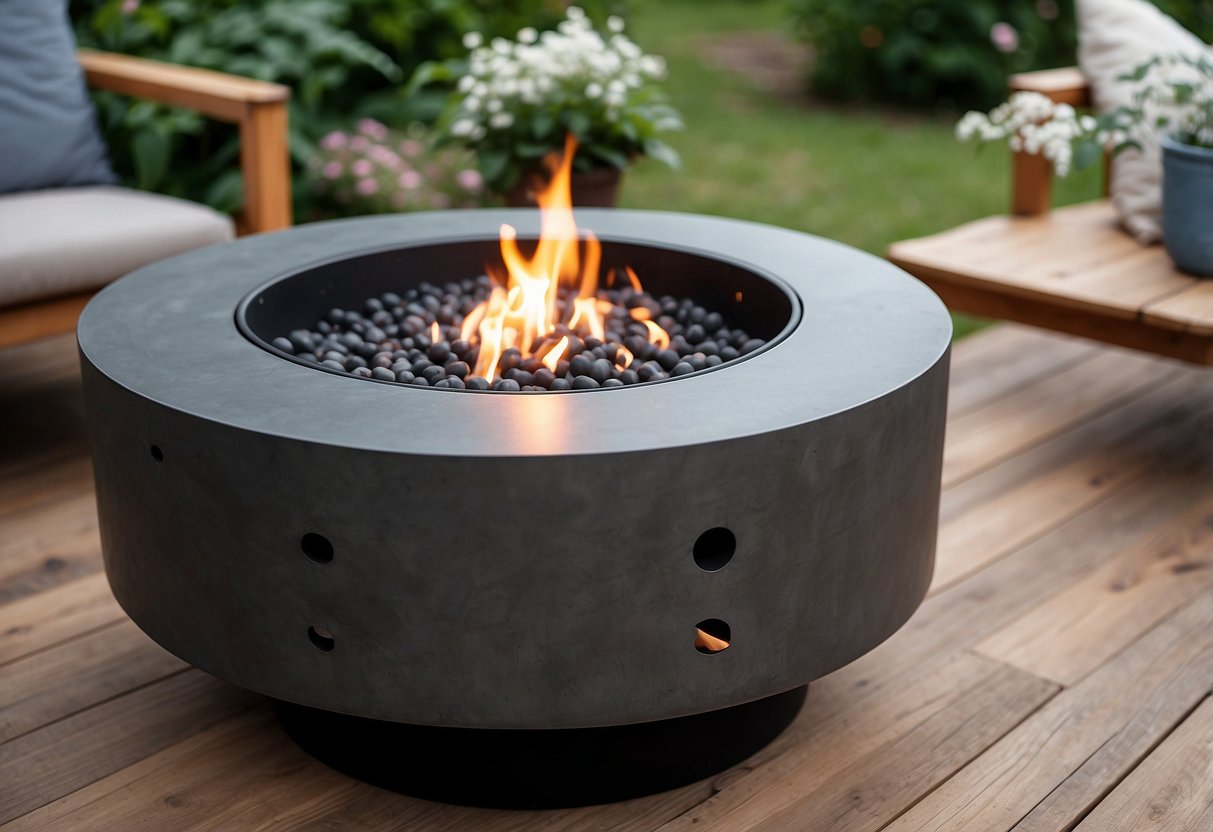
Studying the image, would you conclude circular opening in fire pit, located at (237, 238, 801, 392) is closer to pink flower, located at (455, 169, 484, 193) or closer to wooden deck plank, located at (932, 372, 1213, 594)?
wooden deck plank, located at (932, 372, 1213, 594)

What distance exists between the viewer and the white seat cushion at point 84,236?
2531 millimetres

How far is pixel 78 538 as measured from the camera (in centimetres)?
240

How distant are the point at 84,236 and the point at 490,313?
42.0 inches

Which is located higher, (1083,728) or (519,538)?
(519,538)

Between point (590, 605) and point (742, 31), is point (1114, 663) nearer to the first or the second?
point (590, 605)

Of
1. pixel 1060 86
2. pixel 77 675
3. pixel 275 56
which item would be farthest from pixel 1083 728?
pixel 275 56

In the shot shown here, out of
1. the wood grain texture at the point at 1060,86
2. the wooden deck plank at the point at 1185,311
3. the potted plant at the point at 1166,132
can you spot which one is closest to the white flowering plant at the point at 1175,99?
the potted plant at the point at 1166,132

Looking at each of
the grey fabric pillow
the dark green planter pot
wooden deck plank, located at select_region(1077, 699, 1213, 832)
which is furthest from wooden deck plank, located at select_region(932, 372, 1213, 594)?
the grey fabric pillow

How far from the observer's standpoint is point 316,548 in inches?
58.5

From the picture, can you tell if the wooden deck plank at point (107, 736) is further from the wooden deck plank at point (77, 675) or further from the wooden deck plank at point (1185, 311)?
the wooden deck plank at point (1185, 311)

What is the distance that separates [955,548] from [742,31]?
21.1 feet

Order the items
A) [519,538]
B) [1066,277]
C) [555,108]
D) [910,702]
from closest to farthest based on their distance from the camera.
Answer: [519,538] < [910,702] < [1066,277] < [555,108]

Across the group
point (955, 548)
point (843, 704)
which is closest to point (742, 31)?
point (955, 548)

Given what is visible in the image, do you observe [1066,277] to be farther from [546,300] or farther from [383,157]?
[383,157]
